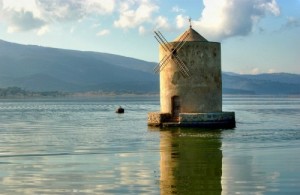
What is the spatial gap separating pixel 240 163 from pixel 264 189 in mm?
5098

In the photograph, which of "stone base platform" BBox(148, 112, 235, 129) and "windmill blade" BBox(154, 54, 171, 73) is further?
"windmill blade" BBox(154, 54, 171, 73)

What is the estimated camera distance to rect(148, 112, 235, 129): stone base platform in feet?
122

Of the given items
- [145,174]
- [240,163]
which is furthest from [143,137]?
[145,174]

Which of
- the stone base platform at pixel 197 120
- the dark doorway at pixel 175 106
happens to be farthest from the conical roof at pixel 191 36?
the stone base platform at pixel 197 120

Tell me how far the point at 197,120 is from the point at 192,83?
2.45m

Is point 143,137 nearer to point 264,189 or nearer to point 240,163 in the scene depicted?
point 240,163

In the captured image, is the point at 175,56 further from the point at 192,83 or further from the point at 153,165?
the point at 153,165

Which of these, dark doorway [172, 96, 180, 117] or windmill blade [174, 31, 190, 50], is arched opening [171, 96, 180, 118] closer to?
dark doorway [172, 96, 180, 117]

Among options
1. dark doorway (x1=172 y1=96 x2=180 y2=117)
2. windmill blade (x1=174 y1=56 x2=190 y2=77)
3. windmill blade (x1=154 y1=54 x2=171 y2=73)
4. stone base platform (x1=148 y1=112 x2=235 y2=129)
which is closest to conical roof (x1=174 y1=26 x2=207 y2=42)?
windmill blade (x1=154 y1=54 x2=171 y2=73)

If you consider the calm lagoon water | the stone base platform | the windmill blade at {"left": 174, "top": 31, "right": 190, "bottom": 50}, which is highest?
the windmill blade at {"left": 174, "top": 31, "right": 190, "bottom": 50}

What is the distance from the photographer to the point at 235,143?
89.0 ft

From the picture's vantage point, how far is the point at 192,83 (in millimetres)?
37969

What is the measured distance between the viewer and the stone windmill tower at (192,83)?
37856mm

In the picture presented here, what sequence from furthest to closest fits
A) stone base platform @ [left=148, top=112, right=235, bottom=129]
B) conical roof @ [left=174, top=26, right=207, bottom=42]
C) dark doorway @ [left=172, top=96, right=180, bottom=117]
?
conical roof @ [left=174, top=26, right=207, bottom=42]
dark doorway @ [left=172, top=96, right=180, bottom=117]
stone base platform @ [left=148, top=112, right=235, bottom=129]
